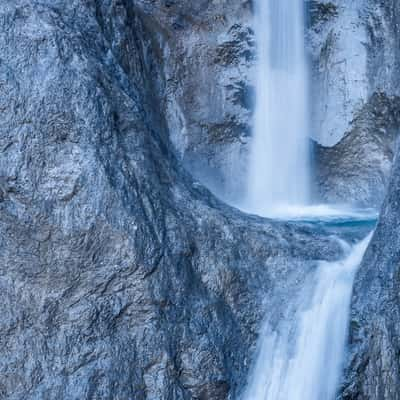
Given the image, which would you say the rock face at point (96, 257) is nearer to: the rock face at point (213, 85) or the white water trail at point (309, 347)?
the white water trail at point (309, 347)

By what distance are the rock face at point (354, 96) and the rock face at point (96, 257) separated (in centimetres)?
406

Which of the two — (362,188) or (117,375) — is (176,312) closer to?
(117,375)

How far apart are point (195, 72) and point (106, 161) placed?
4.63 m

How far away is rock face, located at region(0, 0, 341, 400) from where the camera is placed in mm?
4605

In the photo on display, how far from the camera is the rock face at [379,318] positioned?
173 inches

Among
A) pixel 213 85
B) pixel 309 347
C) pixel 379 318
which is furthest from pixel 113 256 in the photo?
pixel 213 85

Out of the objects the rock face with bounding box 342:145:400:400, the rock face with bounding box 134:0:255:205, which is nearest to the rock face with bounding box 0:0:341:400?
the rock face with bounding box 342:145:400:400

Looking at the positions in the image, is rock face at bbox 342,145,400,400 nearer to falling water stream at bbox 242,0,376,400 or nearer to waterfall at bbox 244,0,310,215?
falling water stream at bbox 242,0,376,400

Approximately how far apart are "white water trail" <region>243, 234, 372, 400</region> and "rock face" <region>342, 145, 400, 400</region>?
0.53ft

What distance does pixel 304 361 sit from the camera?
16.5 ft

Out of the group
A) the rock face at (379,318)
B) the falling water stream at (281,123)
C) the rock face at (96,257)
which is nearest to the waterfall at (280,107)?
the falling water stream at (281,123)

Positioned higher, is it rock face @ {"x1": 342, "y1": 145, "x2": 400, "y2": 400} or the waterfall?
the waterfall

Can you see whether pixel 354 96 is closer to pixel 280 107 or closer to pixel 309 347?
pixel 280 107

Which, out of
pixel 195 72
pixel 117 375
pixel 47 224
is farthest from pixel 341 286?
pixel 195 72
